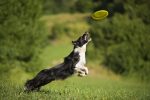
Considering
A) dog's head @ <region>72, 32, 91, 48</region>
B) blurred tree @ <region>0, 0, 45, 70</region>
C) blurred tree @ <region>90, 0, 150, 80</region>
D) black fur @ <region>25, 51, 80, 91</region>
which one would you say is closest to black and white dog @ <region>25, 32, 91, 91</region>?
black fur @ <region>25, 51, 80, 91</region>

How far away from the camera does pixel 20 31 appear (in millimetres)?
36625

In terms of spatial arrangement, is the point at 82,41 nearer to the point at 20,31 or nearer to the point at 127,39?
the point at 20,31

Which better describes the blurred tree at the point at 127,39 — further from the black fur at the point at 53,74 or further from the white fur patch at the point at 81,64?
the black fur at the point at 53,74

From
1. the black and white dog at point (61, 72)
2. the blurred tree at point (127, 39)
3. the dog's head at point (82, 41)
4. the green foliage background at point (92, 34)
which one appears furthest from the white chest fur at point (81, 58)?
the blurred tree at point (127, 39)

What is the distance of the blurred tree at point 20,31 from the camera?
35.7 meters

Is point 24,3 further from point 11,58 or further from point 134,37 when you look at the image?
point 134,37

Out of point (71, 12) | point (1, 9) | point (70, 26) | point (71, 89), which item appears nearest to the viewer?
point (71, 89)

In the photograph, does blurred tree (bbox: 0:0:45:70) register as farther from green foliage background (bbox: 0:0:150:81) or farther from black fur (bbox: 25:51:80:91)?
black fur (bbox: 25:51:80:91)

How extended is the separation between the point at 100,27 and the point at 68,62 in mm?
37631

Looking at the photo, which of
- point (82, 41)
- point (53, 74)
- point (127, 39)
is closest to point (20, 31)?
point (127, 39)

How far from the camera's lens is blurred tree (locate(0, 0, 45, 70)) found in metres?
35.7

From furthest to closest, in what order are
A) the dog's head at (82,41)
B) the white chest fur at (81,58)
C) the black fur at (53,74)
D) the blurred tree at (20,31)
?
the blurred tree at (20,31), the dog's head at (82,41), the white chest fur at (81,58), the black fur at (53,74)

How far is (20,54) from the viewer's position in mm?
38062

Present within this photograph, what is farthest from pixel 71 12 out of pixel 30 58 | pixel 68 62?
pixel 68 62
